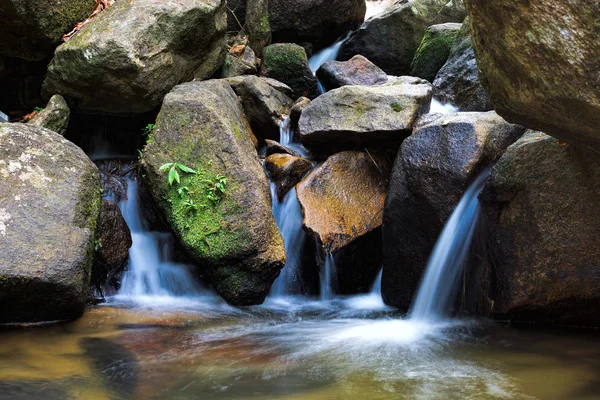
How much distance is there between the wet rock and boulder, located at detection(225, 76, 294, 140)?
1.07 metres

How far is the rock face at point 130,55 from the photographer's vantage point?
582cm

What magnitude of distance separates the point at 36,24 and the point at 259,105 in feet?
9.17

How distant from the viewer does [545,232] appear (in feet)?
13.4

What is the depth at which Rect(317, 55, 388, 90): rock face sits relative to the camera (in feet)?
27.9

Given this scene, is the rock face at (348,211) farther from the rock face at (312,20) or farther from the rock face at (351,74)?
the rock face at (312,20)

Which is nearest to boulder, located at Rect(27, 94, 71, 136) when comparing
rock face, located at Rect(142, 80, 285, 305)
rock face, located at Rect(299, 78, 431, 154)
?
rock face, located at Rect(142, 80, 285, 305)

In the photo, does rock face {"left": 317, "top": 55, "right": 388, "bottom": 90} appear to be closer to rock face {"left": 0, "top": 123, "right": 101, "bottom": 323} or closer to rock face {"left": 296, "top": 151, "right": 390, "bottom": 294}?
rock face {"left": 296, "top": 151, "right": 390, "bottom": 294}

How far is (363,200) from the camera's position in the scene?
5789 millimetres

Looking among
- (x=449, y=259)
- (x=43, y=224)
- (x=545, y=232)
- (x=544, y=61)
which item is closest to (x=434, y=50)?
(x=449, y=259)

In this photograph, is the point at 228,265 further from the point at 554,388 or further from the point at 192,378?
the point at 554,388

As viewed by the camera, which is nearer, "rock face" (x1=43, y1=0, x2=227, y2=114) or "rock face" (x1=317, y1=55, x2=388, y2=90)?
"rock face" (x1=43, y1=0, x2=227, y2=114)

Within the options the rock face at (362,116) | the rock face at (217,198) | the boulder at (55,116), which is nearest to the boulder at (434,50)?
the rock face at (362,116)

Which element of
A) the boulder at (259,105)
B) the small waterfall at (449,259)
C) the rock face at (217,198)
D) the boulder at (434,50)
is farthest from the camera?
the boulder at (434,50)

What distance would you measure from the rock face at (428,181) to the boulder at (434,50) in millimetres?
3866
